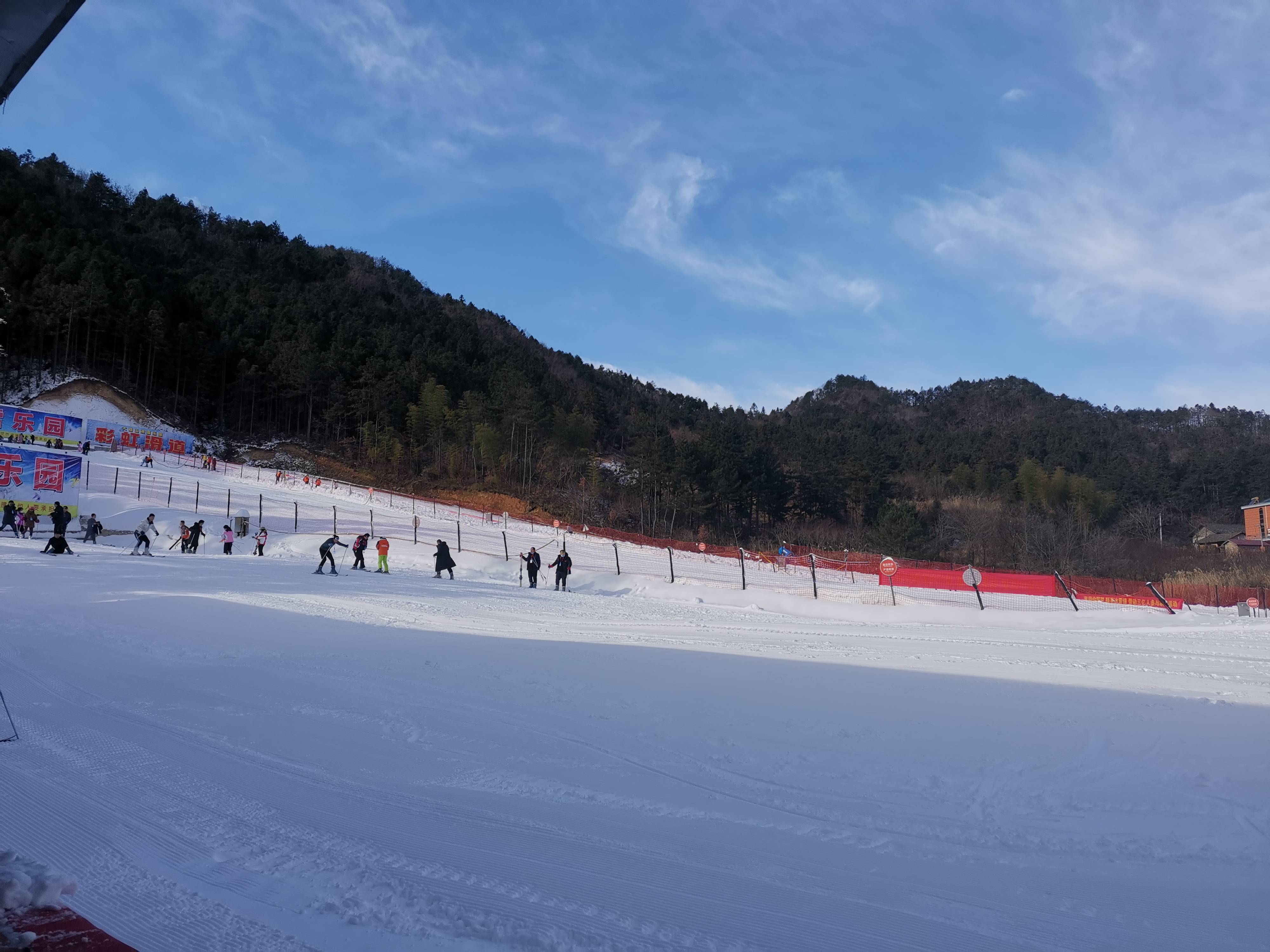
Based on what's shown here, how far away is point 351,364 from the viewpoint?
3627 inches

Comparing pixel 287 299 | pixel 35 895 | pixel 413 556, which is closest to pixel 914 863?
pixel 35 895

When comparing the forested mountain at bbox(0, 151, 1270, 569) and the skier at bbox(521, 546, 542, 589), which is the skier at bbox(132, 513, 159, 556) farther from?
the forested mountain at bbox(0, 151, 1270, 569)

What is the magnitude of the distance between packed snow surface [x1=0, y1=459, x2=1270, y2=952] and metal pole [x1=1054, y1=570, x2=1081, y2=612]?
1129cm

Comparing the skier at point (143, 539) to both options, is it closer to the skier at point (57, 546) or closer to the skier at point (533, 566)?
the skier at point (57, 546)

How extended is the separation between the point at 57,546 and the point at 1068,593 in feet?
92.6

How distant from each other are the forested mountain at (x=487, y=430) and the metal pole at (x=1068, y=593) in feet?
123

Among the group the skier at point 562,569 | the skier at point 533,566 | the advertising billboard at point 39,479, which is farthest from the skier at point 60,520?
the skier at point 562,569

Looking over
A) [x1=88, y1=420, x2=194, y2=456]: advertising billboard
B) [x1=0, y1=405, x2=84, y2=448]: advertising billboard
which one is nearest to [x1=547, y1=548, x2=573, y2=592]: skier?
[x1=0, y1=405, x2=84, y2=448]: advertising billboard

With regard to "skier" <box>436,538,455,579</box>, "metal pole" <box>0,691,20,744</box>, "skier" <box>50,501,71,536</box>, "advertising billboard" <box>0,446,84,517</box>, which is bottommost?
"metal pole" <box>0,691,20,744</box>

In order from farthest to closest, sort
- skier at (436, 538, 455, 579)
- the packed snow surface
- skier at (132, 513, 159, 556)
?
skier at (132, 513, 159, 556) < skier at (436, 538, 455, 579) < the packed snow surface

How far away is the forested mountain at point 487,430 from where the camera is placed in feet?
241

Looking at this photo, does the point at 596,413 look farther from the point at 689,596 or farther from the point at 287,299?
the point at 689,596

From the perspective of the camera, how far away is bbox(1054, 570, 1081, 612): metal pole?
21359mm

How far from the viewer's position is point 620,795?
501 cm
